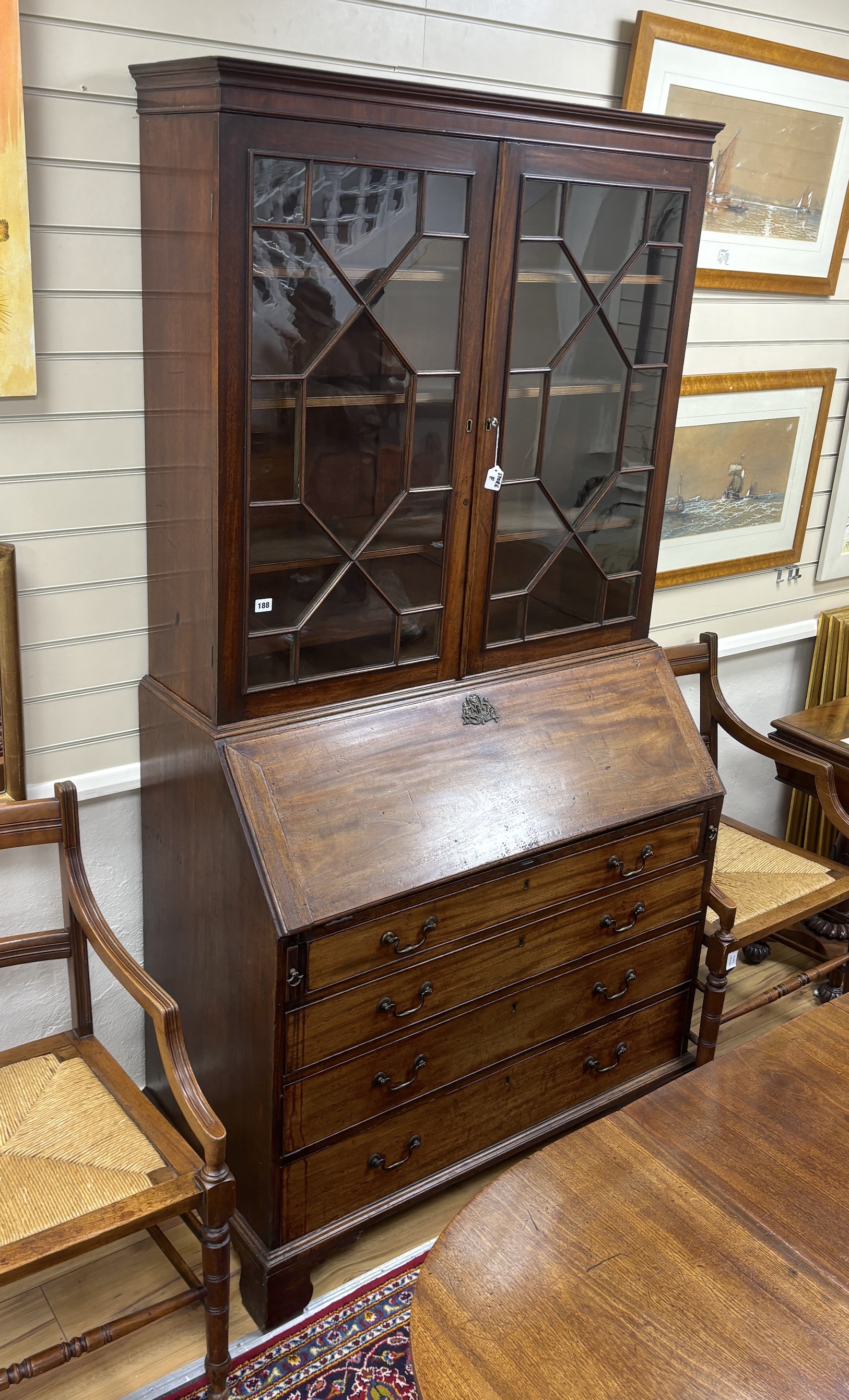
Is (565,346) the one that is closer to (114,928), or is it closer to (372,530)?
(372,530)

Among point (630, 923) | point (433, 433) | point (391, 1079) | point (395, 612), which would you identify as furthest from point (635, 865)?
point (433, 433)

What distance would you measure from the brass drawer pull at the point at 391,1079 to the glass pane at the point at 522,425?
47.0 inches

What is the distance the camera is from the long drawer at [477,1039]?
218 centimetres

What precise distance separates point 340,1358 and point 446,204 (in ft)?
7.07

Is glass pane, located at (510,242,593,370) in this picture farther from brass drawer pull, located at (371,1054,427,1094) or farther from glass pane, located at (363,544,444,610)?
brass drawer pull, located at (371,1054,427,1094)

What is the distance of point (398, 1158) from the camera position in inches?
93.4

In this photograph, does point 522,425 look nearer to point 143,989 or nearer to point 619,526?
point 619,526

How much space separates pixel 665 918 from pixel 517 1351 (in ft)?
4.79

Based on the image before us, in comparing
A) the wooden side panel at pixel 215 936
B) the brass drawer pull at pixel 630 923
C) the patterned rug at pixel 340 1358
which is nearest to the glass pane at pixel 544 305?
the wooden side panel at pixel 215 936

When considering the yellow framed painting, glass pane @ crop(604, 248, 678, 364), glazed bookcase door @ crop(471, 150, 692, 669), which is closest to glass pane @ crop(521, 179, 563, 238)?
glazed bookcase door @ crop(471, 150, 692, 669)

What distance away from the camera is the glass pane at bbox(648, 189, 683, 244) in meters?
2.38

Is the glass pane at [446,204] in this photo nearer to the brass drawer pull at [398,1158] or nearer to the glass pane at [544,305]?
the glass pane at [544,305]

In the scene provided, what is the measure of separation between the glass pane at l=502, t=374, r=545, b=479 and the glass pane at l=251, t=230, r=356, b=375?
444mm

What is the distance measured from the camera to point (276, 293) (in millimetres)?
1906
